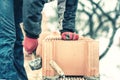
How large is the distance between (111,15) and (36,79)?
1.46 meters

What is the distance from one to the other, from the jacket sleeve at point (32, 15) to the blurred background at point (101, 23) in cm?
259

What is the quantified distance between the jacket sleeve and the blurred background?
2.59m

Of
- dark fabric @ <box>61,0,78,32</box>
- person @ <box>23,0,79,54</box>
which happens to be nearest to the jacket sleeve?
person @ <box>23,0,79,54</box>

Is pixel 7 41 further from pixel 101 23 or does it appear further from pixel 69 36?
pixel 101 23

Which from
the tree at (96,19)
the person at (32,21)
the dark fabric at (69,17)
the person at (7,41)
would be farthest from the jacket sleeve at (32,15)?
the tree at (96,19)

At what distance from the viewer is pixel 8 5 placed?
2094mm

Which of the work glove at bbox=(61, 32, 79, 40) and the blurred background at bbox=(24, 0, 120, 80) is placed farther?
the blurred background at bbox=(24, 0, 120, 80)

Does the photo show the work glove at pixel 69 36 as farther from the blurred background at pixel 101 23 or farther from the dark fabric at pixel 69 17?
the blurred background at pixel 101 23

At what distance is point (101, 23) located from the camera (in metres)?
4.58

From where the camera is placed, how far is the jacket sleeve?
68.6 inches

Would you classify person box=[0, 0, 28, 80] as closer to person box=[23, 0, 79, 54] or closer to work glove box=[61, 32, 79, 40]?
person box=[23, 0, 79, 54]

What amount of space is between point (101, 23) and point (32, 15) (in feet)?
9.56

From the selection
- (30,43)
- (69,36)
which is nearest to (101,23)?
(69,36)

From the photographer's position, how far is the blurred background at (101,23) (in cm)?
445
